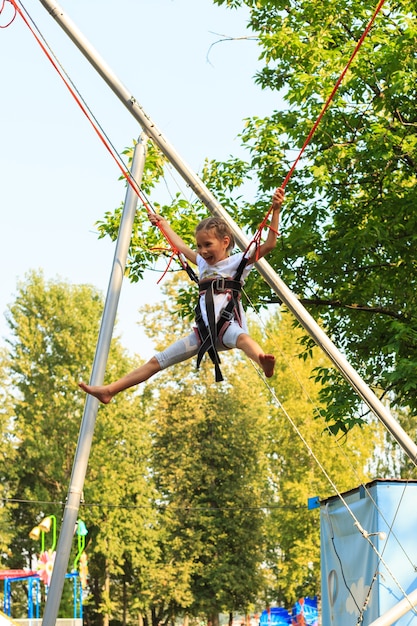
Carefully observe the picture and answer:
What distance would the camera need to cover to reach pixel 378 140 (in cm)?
1215

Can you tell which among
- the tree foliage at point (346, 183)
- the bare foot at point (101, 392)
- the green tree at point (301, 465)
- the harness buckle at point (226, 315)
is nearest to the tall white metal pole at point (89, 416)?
the bare foot at point (101, 392)

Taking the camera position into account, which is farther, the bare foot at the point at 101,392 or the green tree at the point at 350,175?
the green tree at the point at 350,175

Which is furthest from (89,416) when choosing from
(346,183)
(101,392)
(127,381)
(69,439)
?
(69,439)

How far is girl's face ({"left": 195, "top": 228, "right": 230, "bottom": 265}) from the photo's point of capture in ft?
17.9

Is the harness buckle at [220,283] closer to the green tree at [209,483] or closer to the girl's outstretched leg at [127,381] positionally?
the girl's outstretched leg at [127,381]

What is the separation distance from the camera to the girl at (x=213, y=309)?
5230 millimetres

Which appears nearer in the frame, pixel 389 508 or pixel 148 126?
pixel 148 126

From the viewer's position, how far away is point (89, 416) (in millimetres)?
6730

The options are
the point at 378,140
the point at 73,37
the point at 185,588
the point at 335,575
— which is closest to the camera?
the point at 73,37

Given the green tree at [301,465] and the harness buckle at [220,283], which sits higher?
the green tree at [301,465]

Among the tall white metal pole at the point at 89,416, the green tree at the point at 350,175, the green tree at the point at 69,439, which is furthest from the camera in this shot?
the green tree at the point at 69,439

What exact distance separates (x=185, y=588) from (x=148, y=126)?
27498mm

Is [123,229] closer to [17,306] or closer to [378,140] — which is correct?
[378,140]

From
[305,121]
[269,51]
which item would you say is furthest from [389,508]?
[269,51]
